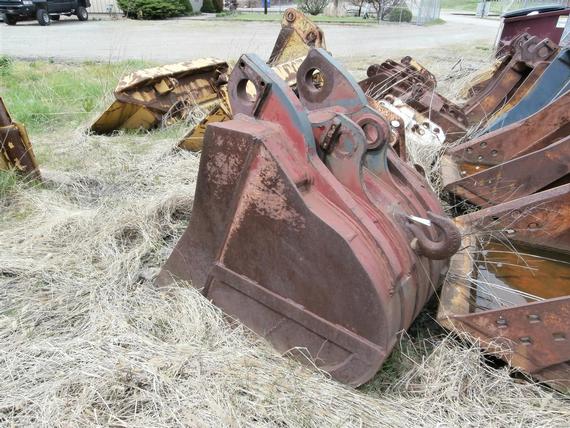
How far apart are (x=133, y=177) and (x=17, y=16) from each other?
1891cm

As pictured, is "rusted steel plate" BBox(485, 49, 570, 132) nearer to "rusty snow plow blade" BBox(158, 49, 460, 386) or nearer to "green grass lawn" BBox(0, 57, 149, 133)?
"rusty snow plow blade" BBox(158, 49, 460, 386)

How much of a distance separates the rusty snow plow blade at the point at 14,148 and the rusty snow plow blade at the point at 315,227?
203 centimetres

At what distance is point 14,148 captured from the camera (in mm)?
3527

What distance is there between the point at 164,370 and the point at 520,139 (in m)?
2.68

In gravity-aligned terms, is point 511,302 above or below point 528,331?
below

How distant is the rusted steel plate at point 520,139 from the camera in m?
3.16

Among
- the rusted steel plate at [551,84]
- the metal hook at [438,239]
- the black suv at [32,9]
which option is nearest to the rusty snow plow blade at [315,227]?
the metal hook at [438,239]

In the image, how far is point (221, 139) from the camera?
1.96 metres

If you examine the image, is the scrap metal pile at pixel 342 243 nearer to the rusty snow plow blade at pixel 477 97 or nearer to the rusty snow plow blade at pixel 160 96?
the rusty snow plow blade at pixel 477 97

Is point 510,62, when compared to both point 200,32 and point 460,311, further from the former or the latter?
point 200,32

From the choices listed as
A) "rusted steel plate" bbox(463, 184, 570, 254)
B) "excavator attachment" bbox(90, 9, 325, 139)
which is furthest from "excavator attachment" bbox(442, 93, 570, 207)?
"excavator attachment" bbox(90, 9, 325, 139)

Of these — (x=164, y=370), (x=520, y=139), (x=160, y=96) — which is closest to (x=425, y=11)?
(x=160, y=96)

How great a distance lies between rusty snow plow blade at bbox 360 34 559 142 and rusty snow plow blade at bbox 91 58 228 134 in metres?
1.79

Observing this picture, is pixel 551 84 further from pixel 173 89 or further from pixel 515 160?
pixel 173 89
